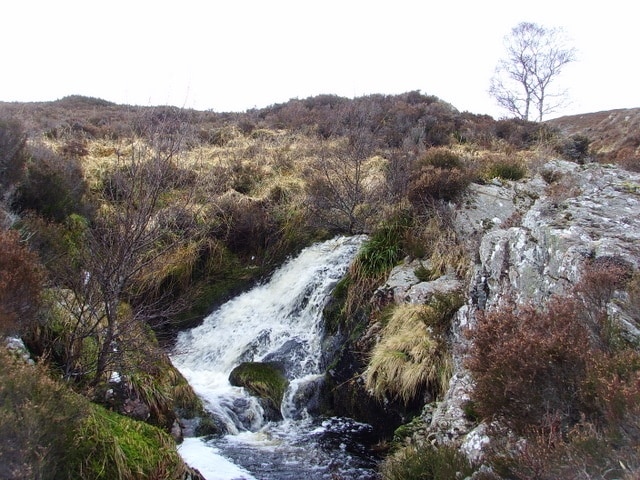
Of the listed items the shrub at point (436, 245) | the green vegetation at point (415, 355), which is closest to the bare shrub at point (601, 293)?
the green vegetation at point (415, 355)

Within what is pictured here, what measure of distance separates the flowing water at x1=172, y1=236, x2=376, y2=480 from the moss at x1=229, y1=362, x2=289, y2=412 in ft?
0.34

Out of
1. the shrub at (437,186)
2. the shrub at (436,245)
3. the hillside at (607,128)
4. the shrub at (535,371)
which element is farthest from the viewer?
the hillside at (607,128)

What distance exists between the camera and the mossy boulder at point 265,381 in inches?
268

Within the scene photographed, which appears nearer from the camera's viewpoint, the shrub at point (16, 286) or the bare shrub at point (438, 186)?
the shrub at point (16, 286)

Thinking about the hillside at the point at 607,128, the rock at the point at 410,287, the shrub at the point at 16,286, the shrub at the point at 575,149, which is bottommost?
the rock at the point at 410,287

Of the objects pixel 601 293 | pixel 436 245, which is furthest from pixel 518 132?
pixel 601 293

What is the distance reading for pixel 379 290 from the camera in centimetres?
745

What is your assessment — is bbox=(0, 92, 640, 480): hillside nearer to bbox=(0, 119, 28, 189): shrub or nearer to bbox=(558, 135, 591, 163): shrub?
bbox=(0, 119, 28, 189): shrub

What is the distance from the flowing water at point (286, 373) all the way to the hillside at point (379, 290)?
0.96 ft

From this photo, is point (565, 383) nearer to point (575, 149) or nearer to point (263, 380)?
point (263, 380)

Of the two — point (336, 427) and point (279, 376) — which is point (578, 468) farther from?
point (279, 376)

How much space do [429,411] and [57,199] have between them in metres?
6.23

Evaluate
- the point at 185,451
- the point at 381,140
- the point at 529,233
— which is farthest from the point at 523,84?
the point at 185,451

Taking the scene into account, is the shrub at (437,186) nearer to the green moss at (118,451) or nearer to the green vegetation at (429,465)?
the green vegetation at (429,465)
